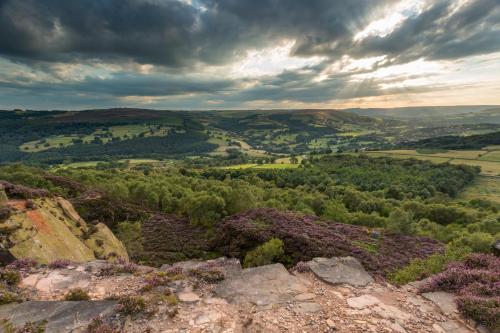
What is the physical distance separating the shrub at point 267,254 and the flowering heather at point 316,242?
1.18 meters

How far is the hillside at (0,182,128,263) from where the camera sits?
18.6 meters

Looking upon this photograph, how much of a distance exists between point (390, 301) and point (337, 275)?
227 centimetres

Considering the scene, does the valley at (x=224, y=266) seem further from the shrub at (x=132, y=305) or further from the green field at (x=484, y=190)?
the green field at (x=484, y=190)

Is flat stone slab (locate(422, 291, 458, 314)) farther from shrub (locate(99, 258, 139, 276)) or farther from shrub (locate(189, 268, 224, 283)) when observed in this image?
shrub (locate(99, 258, 139, 276))

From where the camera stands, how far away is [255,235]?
96.9ft

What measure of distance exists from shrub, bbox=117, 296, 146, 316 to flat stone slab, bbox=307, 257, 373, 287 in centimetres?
721

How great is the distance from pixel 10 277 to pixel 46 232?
523 inches

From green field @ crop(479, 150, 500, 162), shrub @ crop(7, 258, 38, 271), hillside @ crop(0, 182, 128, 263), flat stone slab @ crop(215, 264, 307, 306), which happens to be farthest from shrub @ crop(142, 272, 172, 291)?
green field @ crop(479, 150, 500, 162)

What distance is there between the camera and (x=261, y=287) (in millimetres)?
10734

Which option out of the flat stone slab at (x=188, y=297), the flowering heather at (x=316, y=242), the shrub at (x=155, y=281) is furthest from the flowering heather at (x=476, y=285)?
the shrub at (x=155, y=281)

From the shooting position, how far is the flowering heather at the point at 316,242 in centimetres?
2458

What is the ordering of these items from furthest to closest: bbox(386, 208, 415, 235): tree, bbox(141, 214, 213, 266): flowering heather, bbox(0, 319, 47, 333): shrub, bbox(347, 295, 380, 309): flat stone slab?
bbox(386, 208, 415, 235): tree, bbox(141, 214, 213, 266): flowering heather, bbox(347, 295, 380, 309): flat stone slab, bbox(0, 319, 47, 333): shrub

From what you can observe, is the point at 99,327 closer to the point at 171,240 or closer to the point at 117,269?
the point at 117,269

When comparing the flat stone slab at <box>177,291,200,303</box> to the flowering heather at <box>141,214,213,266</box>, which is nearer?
the flat stone slab at <box>177,291,200,303</box>
